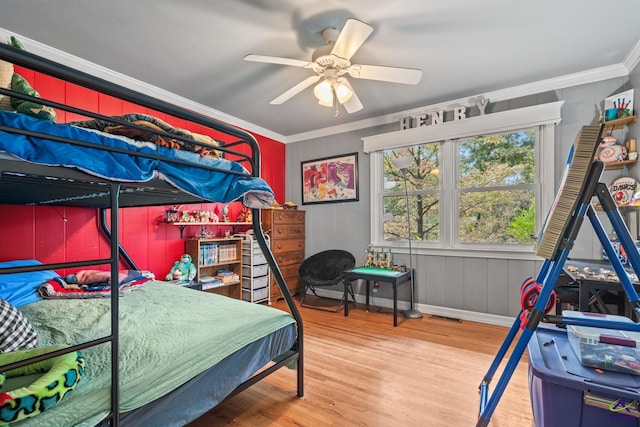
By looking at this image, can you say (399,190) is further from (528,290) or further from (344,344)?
(528,290)

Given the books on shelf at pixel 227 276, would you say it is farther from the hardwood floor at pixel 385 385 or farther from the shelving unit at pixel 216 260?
the hardwood floor at pixel 385 385

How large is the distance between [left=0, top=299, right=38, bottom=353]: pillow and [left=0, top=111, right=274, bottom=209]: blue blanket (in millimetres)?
705

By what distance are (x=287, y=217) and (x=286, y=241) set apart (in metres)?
0.34

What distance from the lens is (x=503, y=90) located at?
10.1 ft

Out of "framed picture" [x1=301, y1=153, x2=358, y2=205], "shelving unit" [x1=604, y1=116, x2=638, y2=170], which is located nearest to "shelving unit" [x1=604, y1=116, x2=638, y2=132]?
"shelving unit" [x1=604, y1=116, x2=638, y2=170]

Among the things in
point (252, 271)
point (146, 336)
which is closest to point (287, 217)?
point (252, 271)

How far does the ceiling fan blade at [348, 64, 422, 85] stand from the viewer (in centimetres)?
208

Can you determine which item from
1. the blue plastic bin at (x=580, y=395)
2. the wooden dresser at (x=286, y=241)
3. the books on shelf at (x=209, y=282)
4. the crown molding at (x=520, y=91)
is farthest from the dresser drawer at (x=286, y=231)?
the blue plastic bin at (x=580, y=395)

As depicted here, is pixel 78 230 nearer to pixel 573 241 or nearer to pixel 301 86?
pixel 301 86

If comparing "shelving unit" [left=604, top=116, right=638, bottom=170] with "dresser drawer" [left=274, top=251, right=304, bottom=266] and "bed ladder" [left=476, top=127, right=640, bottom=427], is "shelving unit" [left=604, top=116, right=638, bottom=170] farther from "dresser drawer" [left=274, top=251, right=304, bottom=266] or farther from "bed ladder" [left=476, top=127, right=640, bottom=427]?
"dresser drawer" [left=274, top=251, right=304, bottom=266]

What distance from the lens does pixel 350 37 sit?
72.3 inches

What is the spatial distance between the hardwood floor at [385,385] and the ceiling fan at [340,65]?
2069mm

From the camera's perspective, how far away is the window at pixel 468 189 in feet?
9.93

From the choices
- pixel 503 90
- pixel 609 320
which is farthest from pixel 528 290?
pixel 503 90
